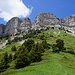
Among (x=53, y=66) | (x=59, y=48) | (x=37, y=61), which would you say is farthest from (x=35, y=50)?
(x=59, y=48)

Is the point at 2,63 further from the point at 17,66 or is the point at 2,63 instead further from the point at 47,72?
the point at 47,72

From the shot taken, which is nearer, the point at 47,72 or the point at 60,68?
the point at 47,72

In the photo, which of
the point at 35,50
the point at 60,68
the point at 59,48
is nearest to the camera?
the point at 60,68

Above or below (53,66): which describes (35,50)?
above

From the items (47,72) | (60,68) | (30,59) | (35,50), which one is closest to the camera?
(47,72)

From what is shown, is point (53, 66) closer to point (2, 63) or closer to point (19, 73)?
point (19, 73)

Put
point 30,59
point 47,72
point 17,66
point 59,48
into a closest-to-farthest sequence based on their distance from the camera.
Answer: point 47,72, point 17,66, point 30,59, point 59,48

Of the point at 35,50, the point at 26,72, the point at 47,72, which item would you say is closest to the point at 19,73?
the point at 26,72

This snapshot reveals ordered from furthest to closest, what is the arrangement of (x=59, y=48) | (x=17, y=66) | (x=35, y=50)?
1. (x=59, y=48)
2. (x=35, y=50)
3. (x=17, y=66)

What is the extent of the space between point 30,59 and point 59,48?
117 feet

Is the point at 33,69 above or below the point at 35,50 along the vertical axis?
below

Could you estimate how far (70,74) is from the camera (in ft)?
206

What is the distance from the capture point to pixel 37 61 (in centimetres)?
8094

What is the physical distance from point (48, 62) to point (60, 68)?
8.68 metres
